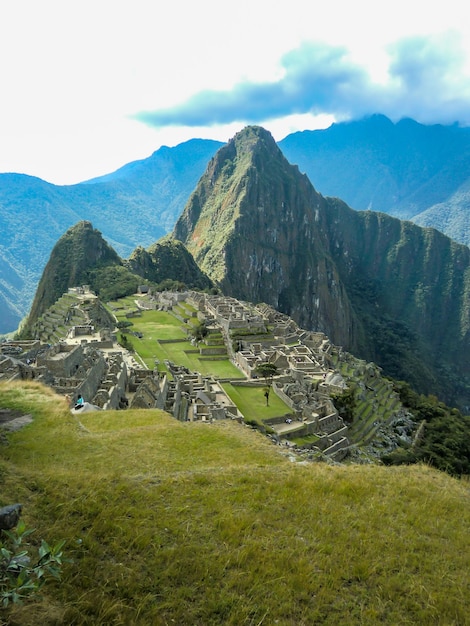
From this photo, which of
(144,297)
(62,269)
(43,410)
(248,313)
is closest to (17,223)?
(62,269)

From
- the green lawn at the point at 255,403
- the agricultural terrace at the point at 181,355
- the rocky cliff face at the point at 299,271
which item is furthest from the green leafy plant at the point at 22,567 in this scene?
the rocky cliff face at the point at 299,271

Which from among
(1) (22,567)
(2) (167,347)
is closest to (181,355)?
(2) (167,347)

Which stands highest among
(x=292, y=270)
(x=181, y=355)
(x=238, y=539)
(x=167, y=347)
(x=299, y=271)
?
(x=292, y=270)

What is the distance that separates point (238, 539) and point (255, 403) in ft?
77.0

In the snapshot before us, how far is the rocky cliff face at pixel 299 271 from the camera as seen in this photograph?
146m

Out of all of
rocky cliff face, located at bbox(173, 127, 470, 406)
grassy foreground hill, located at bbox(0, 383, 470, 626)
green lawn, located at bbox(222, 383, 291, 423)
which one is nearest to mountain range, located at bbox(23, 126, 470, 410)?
rocky cliff face, located at bbox(173, 127, 470, 406)

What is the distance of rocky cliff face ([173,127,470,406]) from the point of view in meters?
146

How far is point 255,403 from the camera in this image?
29.5 meters

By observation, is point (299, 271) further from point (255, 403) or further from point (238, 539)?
point (238, 539)

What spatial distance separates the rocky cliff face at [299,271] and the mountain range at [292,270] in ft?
1.40

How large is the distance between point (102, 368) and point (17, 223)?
15719 cm

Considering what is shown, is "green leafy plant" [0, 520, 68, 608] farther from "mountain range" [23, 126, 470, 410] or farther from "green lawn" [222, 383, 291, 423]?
"mountain range" [23, 126, 470, 410]

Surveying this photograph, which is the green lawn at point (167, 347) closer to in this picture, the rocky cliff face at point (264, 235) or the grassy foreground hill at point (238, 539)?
the grassy foreground hill at point (238, 539)

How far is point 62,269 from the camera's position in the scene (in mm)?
94500
